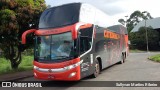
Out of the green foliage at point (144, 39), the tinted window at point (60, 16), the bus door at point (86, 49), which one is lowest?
the green foliage at point (144, 39)

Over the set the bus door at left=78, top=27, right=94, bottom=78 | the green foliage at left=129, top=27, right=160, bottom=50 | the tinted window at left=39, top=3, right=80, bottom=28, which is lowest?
the green foliage at left=129, top=27, right=160, bottom=50

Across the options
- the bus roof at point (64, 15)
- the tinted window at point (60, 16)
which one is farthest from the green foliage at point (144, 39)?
the tinted window at point (60, 16)

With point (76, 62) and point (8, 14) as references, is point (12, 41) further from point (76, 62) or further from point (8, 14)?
point (76, 62)

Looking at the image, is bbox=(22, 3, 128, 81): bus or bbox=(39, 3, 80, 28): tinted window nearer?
bbox=(22, 3, 128, 81): bus

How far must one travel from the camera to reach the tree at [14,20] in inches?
648

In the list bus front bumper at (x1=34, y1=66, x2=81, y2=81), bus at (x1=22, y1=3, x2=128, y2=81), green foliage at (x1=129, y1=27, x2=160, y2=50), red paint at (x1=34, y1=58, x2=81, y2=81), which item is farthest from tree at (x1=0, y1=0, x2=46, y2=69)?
green foliage at (x1=129, y1=27, x2=160, y2=50)

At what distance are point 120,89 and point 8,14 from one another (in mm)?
8658

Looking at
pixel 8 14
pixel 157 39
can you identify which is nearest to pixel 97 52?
pixel 8 14

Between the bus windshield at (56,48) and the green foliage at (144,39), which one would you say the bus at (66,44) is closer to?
the bus windshield at (56,48)

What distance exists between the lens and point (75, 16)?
42.4 feet

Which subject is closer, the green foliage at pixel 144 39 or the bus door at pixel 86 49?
the bus door at pixel 86 49

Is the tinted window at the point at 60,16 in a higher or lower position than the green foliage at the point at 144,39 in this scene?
higher

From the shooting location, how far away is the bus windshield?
12.1 m

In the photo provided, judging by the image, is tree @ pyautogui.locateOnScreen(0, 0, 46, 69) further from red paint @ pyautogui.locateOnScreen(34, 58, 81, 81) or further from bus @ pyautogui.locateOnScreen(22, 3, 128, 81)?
red paint @ pyautogui.locateOnScreen(34, 58, 81, 81)
